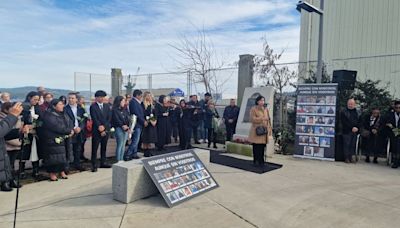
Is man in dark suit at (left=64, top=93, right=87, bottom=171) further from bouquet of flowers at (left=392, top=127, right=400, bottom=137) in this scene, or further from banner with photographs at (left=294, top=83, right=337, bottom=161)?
bouquet of flowers at (left=392, top=127, right=400, bottom=137)

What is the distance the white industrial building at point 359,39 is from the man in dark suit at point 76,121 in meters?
7.52

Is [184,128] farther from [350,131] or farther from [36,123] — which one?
[36,123]

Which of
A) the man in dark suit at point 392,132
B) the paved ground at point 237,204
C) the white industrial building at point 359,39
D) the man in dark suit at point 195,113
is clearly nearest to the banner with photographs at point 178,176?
the paved ground at point 237,204

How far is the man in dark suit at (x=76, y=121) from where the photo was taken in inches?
275

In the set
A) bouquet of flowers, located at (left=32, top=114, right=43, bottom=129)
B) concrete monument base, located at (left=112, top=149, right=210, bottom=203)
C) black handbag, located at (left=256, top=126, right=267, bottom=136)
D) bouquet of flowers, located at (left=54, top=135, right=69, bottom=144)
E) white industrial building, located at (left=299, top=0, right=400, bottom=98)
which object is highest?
white industrial building, located at (left=299, top=0, right=400, bottom=98)

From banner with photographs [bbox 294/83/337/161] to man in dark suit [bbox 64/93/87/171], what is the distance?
5532 millimetres

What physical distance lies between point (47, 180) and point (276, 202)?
434 cm

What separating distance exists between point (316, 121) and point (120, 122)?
16.7 feet

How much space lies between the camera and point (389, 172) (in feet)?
24.2

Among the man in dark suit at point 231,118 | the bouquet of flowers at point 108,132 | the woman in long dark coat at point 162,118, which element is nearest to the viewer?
the bouquet of flowers at point 108,132

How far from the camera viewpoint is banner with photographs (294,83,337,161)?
28.6ft

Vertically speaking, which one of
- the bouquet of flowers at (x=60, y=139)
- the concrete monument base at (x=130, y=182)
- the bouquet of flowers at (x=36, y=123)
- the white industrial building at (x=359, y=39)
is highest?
the white industrial building at (x=359, y=39)

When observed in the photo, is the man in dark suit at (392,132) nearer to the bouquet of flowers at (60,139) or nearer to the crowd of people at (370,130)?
the crowd of people at (370,130)

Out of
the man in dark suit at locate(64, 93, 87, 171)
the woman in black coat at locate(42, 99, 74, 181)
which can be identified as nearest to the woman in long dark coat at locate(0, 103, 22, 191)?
the woman in black coat at locate(42, 99, 74, 181)
